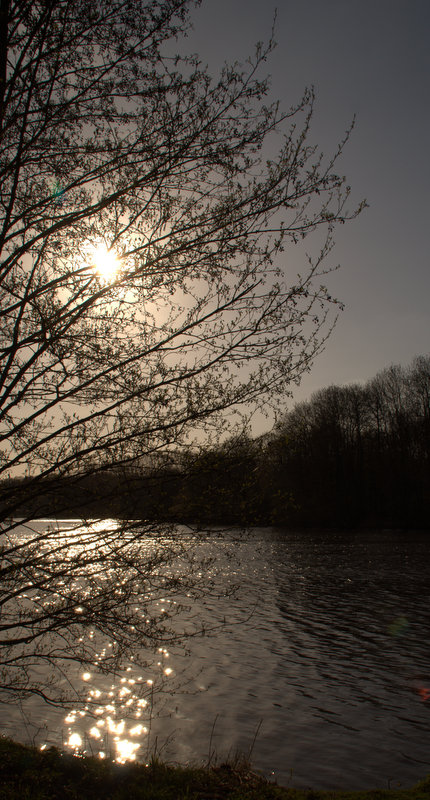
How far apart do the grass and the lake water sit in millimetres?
845

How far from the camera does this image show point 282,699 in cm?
1092

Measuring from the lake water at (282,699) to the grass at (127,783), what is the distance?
85cm

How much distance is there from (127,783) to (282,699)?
537 cm

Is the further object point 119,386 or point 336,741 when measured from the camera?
point 336,741

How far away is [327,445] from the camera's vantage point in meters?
69.4

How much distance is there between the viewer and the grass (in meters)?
5.80

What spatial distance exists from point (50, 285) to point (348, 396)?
67.3m

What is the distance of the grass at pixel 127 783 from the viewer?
5.80 m

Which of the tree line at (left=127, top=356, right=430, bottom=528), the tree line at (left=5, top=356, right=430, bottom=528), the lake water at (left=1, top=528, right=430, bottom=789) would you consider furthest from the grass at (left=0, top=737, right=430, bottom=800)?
the tree line at (left=127, top=356, right=430, bottom=528)

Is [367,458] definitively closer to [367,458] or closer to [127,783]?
[367,458]

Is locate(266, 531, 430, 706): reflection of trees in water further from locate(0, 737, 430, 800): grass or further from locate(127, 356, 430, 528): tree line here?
locate(127, 356, 430, 528): tree line

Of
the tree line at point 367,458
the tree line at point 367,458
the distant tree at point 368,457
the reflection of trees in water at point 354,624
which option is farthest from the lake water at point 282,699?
the distant tree at point 368,457

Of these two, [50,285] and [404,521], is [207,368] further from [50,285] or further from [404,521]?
[404,521]

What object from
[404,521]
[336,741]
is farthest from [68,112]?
[404,521]
